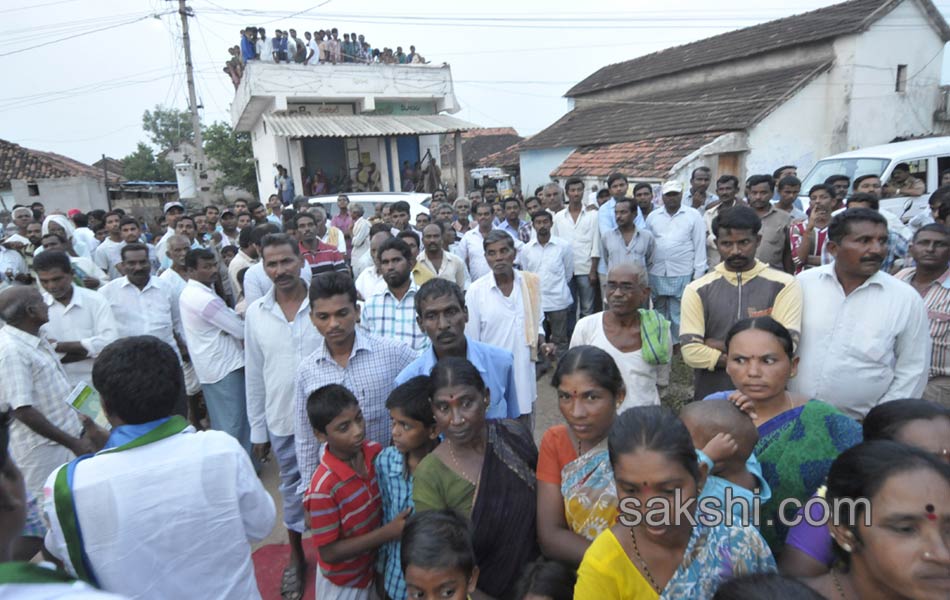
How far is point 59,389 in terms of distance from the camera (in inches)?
113

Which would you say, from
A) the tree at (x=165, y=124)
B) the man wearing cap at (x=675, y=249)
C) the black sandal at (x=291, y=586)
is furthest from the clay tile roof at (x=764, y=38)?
the tree at (x=165, y=124)

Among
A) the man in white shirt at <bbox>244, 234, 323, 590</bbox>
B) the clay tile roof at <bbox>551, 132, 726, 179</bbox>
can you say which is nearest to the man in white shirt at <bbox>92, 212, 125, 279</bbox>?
the man in white shirt at <bbox>244, 234, 323, 590</bbox>

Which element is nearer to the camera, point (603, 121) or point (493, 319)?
point (493, 319)

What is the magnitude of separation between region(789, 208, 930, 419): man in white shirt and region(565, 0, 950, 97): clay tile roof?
51.9 ft

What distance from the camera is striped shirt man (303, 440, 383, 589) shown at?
2.12m

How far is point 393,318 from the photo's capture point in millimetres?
3598

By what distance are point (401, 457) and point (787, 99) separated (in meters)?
15.4

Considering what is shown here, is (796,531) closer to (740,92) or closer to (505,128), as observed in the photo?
(740,92)

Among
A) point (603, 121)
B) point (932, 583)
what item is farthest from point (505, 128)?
A: point (932, 583)

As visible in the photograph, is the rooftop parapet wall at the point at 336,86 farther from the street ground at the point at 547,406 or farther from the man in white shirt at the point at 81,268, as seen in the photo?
the street ground at the point at 547,406

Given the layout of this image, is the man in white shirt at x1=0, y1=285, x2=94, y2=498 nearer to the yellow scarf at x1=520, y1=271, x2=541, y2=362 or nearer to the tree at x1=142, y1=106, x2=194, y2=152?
the yellow scarf at x1=520, y1=271, x2=541, y2=362

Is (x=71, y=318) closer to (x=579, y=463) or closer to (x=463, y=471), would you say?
(x=463, y=471)

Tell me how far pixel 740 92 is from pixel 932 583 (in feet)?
55.9

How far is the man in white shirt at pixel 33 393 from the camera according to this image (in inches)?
106
